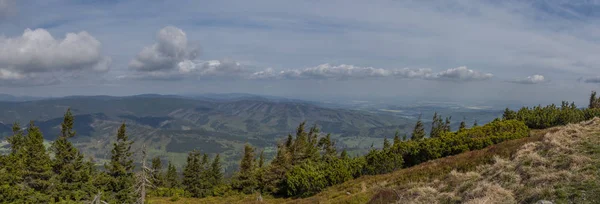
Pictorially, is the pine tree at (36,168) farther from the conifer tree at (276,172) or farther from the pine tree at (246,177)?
the pine tree at (246,177)

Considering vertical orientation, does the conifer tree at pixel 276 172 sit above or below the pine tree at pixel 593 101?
below

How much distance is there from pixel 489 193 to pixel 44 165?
Answer: 40.0m

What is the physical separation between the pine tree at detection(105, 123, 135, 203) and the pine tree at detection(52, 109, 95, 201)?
473cm

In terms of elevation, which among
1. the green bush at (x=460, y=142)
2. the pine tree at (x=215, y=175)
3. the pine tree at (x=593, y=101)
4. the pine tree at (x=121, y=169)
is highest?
the pine tree at (x=593, y=101)

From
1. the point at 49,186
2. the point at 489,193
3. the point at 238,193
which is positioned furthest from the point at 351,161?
the point at 49,186

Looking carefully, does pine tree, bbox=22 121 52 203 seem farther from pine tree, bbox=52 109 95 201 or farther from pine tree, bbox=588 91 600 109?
pine tree, bbox=588 91 600 109

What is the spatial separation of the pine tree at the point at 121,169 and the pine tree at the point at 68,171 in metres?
4.73

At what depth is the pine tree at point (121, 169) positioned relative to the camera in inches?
1658

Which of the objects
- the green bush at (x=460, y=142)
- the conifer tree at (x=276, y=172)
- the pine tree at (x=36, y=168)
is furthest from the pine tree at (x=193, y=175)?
the green bush at (x=460, y=142)

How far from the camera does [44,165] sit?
3400 cm

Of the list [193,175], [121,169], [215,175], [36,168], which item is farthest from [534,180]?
[215,175]

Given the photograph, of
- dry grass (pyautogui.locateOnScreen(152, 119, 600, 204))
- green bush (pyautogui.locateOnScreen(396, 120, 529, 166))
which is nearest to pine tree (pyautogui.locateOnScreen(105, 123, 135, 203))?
green bush (pyautogui.locateOnScreen(396, 120, 529, 166))

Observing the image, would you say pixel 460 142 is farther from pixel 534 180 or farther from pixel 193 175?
pixel 193 175

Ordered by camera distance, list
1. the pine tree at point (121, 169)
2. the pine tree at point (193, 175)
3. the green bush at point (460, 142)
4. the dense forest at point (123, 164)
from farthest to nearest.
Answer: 1. the pine tree at point (193, 175)
2. the pine tree at point (121, 169)
3. the dense forest at point (123, 164)
4. the green bush at point (460, 142)
